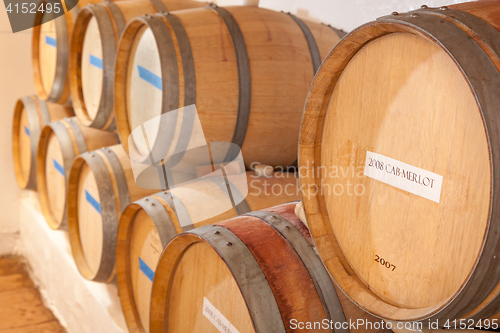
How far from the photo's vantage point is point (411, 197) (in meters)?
0.90

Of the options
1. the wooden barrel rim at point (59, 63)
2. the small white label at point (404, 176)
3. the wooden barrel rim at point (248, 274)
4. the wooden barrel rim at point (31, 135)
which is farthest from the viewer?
the wooden barrel rim at point (31, 135)

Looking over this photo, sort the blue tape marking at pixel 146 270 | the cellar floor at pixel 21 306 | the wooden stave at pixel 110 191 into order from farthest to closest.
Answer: the cellar floor at pixel 21 306 < the wooden stave at pixel 110 191 < the blue tape marking at pixel 146 270

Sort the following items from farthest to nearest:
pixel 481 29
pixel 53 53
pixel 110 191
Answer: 1. pixel 53 53
2. pixel 110 191
3. pixel 481 29

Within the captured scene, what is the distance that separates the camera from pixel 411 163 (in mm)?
883

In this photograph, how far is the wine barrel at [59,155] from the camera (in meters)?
2.63

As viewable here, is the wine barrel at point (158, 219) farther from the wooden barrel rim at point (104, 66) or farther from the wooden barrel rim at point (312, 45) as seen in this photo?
the wooden barrel rim at point (104, 66)

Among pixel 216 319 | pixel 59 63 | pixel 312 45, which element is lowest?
pixel 216 319

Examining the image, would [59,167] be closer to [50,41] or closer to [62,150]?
[62,150]

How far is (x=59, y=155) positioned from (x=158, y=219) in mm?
1471

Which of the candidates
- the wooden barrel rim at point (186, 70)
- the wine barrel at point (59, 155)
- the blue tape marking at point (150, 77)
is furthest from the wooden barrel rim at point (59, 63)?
the wooden barrel rim at point (186, 70)

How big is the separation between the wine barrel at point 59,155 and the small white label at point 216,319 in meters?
1.43

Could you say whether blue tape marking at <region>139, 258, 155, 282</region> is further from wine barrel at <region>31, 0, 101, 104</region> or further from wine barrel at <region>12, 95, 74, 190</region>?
wine barrel at <region>12, 95, 74, 190</region>

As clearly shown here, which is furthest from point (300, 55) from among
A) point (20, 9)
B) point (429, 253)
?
point (20, 9)

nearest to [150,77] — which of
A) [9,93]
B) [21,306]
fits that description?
[21,306]
